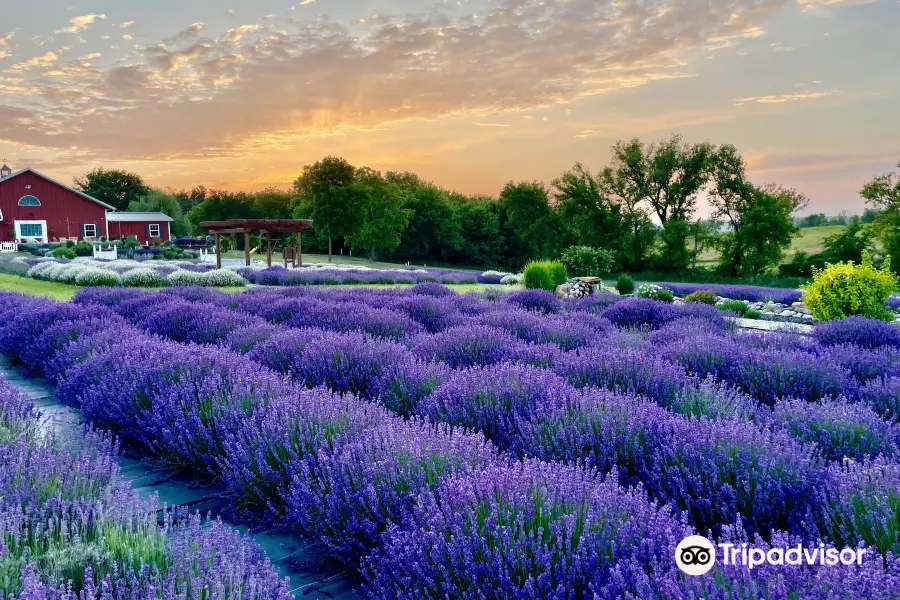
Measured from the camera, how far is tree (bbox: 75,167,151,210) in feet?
222

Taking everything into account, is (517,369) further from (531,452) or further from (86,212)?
(86,212)

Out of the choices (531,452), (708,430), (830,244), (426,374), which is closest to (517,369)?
(426,374)

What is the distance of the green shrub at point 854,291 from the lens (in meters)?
9.73

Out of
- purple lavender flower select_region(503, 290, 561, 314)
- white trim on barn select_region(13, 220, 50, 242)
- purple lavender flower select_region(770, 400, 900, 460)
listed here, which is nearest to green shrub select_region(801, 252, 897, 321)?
purple lavender flower select_region(503, 290, 561, 314)

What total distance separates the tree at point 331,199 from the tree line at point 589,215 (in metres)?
0.07

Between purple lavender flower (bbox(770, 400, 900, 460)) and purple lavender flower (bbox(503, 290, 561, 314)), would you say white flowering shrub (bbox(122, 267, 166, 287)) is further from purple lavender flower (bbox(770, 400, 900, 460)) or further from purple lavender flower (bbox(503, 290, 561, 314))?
purple lavender flower (bbox(770, 400, 900, 460))

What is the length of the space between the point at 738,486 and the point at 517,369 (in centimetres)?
150

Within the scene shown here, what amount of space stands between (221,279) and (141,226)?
4005cm

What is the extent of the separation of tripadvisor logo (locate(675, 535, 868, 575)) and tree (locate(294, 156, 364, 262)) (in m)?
41.6

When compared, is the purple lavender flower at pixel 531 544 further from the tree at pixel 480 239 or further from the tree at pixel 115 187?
the tree at pixel 115 187

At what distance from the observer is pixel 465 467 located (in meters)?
2.18

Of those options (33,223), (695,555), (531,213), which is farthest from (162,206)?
(695,555)

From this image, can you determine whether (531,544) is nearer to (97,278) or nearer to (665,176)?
(97,278)

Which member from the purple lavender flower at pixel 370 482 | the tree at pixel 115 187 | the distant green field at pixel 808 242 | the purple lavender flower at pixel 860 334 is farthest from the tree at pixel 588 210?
the tree at pixel 115 187
